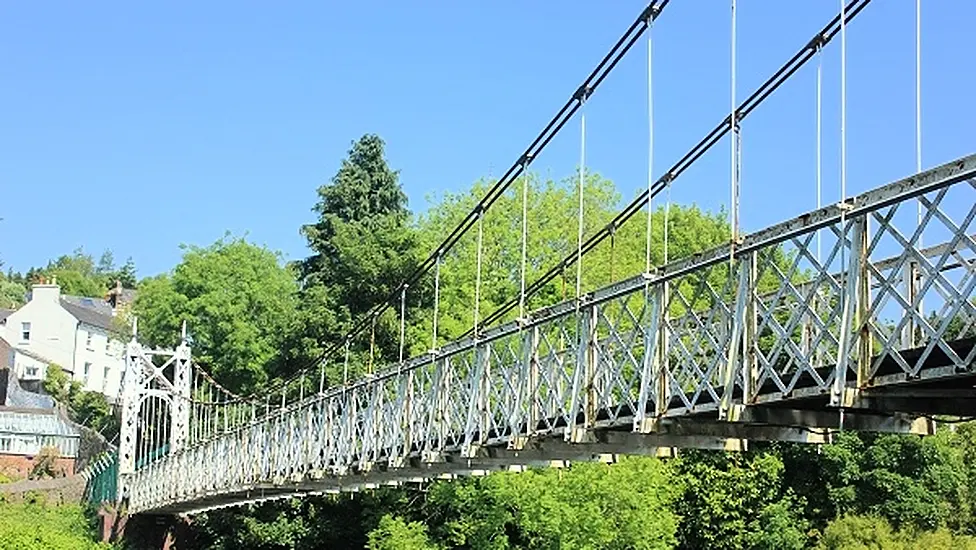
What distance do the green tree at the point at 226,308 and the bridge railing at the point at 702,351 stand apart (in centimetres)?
2800

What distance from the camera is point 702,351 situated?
727 inches

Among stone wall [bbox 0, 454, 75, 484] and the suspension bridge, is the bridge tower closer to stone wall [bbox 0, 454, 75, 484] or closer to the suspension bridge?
stone wall [bbox 0, 454, 75, 484]

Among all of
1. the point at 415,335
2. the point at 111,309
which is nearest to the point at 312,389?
the point at 415,335

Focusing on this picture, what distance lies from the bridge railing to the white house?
68.0 metres

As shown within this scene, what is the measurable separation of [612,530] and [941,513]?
12.2m

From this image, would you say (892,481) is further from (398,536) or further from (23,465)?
(23,465)

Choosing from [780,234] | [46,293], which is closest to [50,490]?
[46,293]

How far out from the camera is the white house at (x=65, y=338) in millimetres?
98312

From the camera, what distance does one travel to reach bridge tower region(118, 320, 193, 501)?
5666 cm

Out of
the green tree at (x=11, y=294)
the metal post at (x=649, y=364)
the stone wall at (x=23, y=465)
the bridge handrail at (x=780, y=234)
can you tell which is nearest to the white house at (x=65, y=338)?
the green tree at (x=11, y=294)

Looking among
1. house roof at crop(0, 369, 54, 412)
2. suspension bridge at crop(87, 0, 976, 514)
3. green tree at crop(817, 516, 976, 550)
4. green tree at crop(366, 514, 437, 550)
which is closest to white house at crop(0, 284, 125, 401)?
house roof at crop(0, 369, 54, 412)

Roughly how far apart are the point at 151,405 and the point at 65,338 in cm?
4011

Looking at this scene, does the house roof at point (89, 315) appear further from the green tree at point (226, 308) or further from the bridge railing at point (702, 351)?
the bridge railing at point (702, 351)

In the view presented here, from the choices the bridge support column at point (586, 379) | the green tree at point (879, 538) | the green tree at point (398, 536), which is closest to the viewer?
the bridge support column at point (586, 379)
